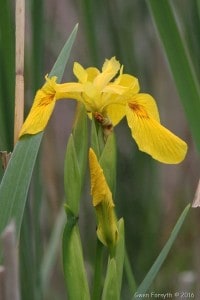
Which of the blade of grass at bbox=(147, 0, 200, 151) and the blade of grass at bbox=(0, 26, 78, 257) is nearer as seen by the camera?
the blade of grass at bbox=(0, 26, 78, 257)

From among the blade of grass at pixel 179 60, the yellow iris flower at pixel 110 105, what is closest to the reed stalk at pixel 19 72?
the yellow iris flower at pixel 110 105

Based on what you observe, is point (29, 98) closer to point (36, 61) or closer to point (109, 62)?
point (36, 61)

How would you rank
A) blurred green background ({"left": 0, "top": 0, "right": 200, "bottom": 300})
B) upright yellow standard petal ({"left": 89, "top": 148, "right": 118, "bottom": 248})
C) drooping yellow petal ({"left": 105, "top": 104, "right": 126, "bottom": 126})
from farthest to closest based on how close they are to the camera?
blurred green background ({"left": 0, "top": 0, "right": 200, "bottom": 300})
drooping yellow petal ({"left": 105, "top": 104, "right": 126, "bottom": 126})
upright yellow standard petal ({"left": 89, "top": 148, "right": 118, "bottom": 248})

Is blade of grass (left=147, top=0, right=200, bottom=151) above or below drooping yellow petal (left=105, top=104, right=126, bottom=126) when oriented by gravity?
above

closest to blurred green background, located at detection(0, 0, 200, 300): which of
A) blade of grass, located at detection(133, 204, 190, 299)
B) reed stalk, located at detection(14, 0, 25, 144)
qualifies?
reed stalk, located at detection(14, 0, 25, 144)

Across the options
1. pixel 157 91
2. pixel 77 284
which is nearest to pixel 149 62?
pixel 157 91

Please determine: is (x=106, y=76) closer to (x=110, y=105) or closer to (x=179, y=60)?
(x=110, y=105)

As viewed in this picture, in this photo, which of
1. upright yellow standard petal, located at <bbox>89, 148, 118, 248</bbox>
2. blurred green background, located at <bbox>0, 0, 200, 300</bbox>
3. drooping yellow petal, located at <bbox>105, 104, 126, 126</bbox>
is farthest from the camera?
blurred green background, located at <bbox>0, 0, 200, 300</bbox>

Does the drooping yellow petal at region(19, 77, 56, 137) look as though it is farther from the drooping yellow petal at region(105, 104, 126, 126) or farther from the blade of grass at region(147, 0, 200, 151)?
the blade of grass at region(147, 0, 200, 151)

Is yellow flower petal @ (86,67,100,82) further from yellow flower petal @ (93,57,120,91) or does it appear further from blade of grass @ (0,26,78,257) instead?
blade of grass @ (0,26,78,257)
